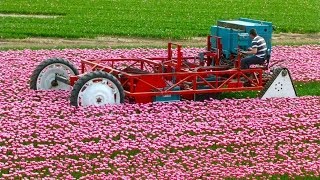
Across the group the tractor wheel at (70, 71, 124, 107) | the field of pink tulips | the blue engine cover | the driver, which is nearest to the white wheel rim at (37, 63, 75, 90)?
the field of pink tulips

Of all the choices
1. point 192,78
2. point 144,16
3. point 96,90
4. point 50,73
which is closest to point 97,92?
point 96,90

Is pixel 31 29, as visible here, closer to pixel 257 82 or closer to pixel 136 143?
pixel 257 82

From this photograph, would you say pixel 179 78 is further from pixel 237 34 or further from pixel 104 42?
pixel 104 42

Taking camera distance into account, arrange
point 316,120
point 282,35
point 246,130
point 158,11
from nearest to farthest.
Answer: point 246,130 → point 316,120 → point 282,35 → point 158,11

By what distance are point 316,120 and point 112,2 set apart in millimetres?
35421

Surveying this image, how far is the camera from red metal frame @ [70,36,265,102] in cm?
1744

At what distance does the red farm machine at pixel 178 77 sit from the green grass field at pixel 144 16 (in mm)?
12183

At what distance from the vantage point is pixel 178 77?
17984 mm

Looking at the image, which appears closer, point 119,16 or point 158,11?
point 119,16

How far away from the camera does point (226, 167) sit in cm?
1300

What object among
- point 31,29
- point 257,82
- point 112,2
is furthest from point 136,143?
point 112,2

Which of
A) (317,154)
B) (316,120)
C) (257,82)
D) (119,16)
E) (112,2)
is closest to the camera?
(317,154)

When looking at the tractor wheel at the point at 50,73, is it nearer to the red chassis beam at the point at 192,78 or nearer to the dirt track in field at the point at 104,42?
the red chassis beam at the point at 192,78

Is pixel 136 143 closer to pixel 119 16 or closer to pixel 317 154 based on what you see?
pixel 317 154
